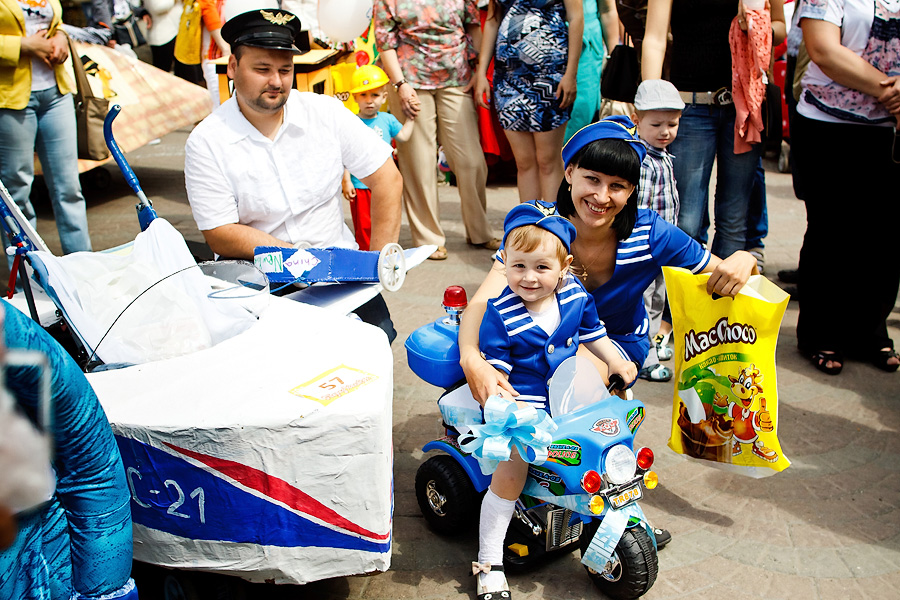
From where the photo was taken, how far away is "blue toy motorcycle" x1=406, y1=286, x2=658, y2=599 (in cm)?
228

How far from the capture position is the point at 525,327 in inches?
94.6

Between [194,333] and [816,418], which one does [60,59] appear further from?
[816,418]

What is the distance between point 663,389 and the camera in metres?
3.90

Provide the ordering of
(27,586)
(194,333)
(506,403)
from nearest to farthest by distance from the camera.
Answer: (27,586) < (506,403) < (194,333)

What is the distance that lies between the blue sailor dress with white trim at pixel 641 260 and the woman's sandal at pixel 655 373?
1238 millimetres

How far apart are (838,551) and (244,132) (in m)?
2.62

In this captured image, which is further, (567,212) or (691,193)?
(691,193)

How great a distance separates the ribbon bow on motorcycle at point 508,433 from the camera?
7.02ft

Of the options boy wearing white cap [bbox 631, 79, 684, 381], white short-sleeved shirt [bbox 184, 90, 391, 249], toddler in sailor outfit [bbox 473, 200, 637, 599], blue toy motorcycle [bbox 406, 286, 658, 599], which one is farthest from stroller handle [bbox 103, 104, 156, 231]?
boy wearing white cap [bbox 631, 79, 684, 381]

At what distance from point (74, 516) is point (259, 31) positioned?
1.96 m

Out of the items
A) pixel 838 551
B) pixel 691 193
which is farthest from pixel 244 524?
pixel 691 193

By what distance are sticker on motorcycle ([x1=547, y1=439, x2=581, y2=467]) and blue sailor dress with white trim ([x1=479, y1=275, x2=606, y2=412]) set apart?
0.19m

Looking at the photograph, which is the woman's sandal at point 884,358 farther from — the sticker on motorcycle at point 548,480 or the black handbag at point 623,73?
the sticker on motorcycle at point 548,480

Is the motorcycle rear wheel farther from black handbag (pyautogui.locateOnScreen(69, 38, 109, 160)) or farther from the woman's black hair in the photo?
black handbag (pyautogui.locateOnScreen(69, 38, 109, 160))
